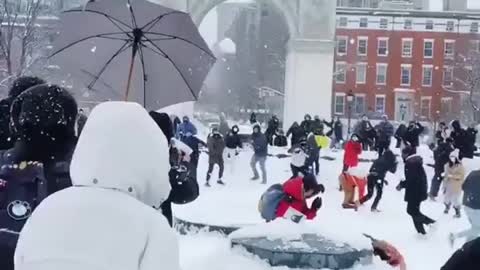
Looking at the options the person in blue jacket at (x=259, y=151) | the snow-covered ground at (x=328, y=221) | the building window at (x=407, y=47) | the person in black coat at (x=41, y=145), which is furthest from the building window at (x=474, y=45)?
the person in black coat at (x=41, y=145)

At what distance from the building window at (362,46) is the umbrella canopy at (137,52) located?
56246mm

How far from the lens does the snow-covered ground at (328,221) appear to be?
226 inches

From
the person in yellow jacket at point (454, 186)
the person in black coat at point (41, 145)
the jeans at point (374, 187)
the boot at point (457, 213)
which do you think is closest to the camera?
the person in black coat at point (41, 145)

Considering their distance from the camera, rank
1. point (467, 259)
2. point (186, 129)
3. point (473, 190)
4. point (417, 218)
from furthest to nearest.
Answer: point (186, 129), point (417, 218), point (473, 190), point (467, 259)

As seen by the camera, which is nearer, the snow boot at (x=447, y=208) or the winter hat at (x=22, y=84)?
the winter hat at (x=22, y=84)

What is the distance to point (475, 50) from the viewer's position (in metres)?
60.9

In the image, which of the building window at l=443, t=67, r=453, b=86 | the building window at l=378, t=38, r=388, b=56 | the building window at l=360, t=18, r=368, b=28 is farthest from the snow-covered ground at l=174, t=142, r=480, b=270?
the building window at l=443, t=67, r=453, b=86

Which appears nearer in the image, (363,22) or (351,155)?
(351,155)

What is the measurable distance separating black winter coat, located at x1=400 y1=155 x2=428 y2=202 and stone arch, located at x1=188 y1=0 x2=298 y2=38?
1973 centimetres

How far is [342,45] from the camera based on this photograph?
6191 cm

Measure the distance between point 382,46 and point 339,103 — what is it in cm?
571

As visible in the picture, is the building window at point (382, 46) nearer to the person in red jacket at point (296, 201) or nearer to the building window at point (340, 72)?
the building window at point (340, 72)

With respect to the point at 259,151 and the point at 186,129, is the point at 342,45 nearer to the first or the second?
the point at 259,151

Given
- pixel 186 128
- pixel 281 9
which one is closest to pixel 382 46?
pixel 281 9
